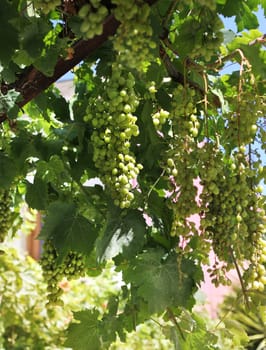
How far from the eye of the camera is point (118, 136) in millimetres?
1193

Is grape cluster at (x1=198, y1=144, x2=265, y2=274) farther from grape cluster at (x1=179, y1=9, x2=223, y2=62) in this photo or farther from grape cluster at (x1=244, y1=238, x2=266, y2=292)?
grape cluster at (x1=179, y1=9, x2=223, y2=62)

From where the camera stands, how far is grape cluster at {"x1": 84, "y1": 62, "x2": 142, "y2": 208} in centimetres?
117

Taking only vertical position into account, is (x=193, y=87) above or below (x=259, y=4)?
below

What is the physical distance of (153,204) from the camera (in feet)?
5.11

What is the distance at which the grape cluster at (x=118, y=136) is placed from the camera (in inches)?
46.2

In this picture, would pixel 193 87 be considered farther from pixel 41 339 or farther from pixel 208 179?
pixel 41 339

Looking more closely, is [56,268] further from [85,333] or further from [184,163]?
[184,163]

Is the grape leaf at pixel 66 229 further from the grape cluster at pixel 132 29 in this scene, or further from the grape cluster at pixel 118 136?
the grape cluster at pixel 132 29

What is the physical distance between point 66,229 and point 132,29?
2.55 ft

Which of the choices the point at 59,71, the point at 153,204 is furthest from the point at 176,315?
the point at 59,71

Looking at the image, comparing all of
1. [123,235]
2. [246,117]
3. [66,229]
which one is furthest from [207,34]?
[66,229]

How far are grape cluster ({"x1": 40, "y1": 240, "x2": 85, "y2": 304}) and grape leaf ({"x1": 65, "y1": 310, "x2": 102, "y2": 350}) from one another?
126 mm

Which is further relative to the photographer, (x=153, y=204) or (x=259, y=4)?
(x=153, y=204)

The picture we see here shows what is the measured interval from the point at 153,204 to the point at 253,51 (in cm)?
54
